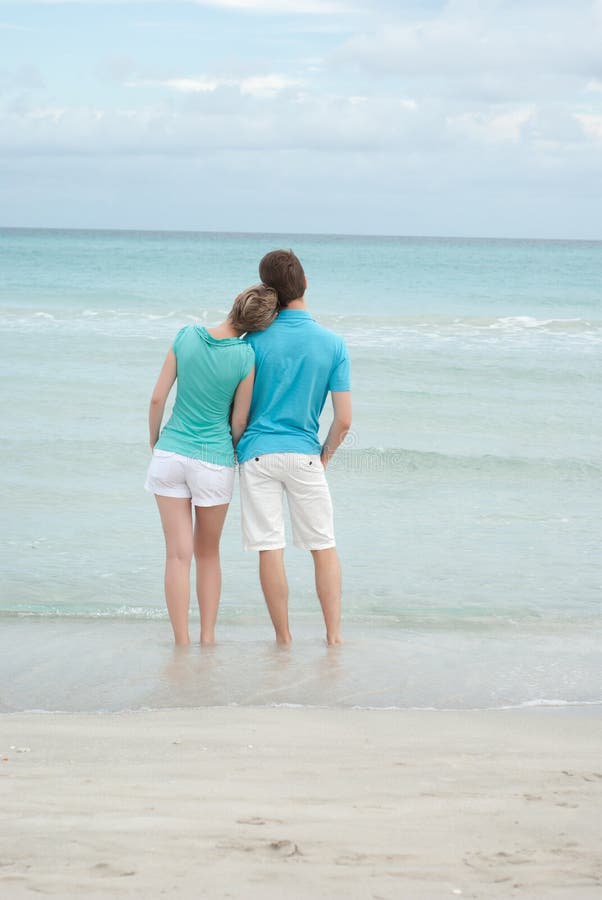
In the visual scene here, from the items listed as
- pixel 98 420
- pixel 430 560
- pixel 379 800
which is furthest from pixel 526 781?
pixel 98 420

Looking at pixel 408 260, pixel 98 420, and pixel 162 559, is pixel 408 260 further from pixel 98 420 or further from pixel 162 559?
pixel 162 559

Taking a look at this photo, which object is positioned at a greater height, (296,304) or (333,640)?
(296,304)

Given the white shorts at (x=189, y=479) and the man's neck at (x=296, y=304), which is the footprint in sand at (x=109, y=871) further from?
the man's neck at (x=296, y=304)

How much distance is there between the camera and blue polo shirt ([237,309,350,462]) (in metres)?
4.42

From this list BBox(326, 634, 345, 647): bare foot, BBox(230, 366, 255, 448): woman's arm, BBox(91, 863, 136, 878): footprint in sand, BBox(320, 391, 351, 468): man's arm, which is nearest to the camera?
BBox(91, 863, 136, 878): footprint in sand

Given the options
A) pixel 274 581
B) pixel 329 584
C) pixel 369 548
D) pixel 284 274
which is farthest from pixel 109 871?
pixel 369 548

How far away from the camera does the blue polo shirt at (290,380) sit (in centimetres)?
442

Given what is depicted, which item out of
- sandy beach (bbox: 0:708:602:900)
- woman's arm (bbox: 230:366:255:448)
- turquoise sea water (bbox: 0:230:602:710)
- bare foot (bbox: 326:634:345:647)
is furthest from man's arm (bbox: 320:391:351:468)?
sandy beach (bbox: 0:708:602:900)

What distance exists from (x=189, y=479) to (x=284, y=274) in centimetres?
98

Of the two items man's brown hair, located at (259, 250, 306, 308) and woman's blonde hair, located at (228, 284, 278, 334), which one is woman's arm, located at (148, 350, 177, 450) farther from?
man's brown hair, located at (259, 250, 306, 308)

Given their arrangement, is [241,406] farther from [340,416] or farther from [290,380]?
[340,416]

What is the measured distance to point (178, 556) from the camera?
15.3ft

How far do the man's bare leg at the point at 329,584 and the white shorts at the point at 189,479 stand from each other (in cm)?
Answer: 56

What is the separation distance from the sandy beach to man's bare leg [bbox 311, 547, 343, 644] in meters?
0.97
